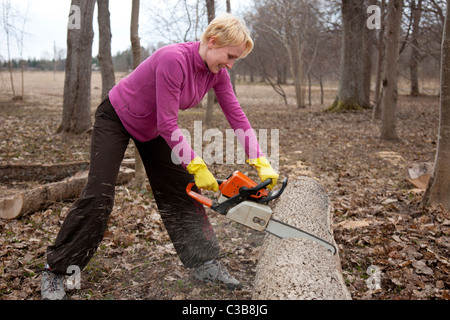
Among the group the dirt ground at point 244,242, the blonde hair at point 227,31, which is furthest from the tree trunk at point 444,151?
the blonde hair at point 227,31

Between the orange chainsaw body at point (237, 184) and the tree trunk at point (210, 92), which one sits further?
the tree trunk at point (210, 92)

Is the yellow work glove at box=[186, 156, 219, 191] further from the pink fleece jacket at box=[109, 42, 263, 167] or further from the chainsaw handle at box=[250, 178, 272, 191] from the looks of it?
the chainsaw handle at box=[250, 178, 272, 191]

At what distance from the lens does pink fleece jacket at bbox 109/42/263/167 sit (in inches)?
91.9

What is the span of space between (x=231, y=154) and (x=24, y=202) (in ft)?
13.3

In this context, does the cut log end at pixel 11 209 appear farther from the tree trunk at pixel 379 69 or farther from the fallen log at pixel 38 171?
the tree trunk at pixel 379 69

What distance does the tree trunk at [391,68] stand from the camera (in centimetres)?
800

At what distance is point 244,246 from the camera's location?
3654 mm

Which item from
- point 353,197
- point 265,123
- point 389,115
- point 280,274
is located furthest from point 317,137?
point 280,274

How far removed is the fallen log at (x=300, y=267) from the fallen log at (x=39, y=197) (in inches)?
100

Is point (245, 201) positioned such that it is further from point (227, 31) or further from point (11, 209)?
point (11, 209)

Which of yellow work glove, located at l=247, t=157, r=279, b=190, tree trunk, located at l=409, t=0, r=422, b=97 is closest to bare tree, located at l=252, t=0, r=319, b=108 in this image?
tree trunk, located at l=409, t=0, r=422, b=97

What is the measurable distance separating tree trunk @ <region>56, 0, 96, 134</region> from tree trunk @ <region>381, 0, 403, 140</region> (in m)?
6.29

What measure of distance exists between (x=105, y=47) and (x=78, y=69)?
2.14m

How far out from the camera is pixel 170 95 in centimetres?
233
